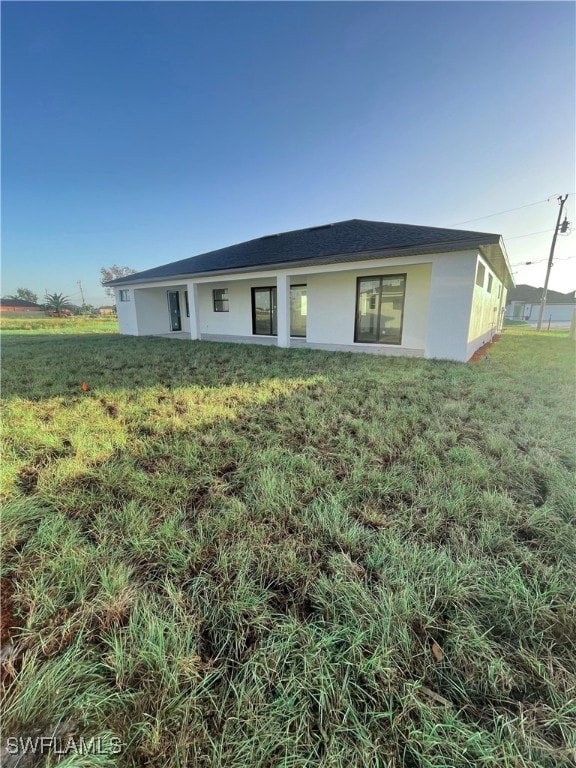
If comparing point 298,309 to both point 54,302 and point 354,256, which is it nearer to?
point 354,256

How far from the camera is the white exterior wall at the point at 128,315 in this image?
13.9 m

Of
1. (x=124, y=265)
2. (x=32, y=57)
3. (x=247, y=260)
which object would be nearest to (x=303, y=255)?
(x=247, y=260)

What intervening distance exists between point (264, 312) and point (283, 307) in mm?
2473

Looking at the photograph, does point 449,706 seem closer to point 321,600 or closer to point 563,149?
point 321,600

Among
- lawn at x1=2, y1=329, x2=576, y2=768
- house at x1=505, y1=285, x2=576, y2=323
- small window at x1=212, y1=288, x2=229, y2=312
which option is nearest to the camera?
lawn at x1=2, y1=329, x2=576, y2=768

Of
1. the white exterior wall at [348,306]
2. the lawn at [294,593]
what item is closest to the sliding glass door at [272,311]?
the white exterior wall at [348,306]

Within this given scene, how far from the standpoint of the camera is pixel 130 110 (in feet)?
35.8

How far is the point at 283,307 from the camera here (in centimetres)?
946

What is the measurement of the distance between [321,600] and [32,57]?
13072 millimetres

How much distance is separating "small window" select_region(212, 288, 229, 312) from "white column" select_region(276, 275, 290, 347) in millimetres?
3997

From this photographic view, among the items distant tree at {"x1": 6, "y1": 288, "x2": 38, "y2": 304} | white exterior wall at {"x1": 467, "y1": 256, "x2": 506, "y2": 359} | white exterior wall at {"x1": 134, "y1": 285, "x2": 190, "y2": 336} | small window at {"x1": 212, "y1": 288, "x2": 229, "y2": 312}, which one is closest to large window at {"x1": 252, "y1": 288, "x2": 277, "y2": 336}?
small window at {"x1": 212, "y1": 288, "x2": 229, "y2": 312}

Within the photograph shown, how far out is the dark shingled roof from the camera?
21.8ft

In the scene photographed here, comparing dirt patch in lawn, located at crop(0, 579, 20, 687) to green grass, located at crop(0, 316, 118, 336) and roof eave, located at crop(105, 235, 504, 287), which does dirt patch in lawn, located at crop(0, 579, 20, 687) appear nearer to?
roof eave, located at crop(105, 235, 504, 287)

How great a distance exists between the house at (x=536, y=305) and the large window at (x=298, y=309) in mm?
41849
